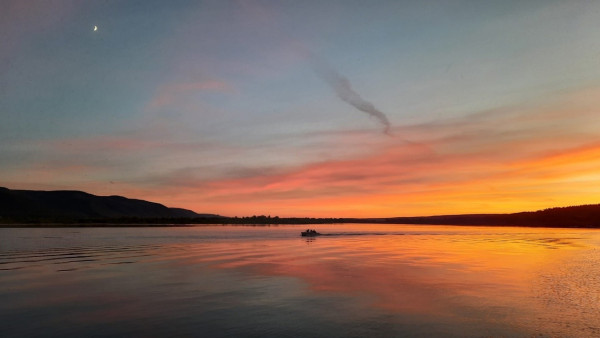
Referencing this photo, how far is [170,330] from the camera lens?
16.2 m

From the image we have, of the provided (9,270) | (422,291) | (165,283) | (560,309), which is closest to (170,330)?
(165,283)

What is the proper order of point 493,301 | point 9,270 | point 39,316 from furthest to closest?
point 9,270
point 493,301
point 39,316

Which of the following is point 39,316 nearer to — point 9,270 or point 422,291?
point 9,270

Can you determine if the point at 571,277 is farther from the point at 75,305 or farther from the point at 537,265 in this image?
the point at 75,305

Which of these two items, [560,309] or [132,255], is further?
[132,255]

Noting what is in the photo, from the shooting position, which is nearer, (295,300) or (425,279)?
(295,300)

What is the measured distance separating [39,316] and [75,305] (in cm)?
227

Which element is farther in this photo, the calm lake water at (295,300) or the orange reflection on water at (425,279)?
the orange reflection on water at (425,279)

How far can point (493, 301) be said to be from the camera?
22.4 m

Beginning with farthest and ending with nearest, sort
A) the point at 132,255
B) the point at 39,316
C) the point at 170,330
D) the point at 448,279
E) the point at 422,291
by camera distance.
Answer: the point at 132,255
the point at 448,279
the point at 422,291
the point at 39,316
the point at 170,330

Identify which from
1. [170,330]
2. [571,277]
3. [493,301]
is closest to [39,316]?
[170,330]

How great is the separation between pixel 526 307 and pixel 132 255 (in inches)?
1636

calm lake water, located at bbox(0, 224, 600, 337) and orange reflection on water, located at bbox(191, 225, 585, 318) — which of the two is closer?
calm lake water, located at bbox(0, 224, 600, 337)

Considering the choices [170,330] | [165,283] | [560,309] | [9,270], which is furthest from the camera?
[9,270]
